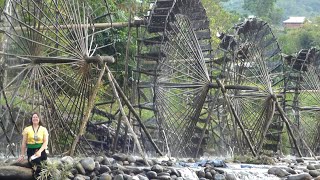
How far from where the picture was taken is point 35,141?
589 inches

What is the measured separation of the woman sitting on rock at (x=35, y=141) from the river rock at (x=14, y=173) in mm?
203

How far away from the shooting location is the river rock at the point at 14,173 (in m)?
15.0

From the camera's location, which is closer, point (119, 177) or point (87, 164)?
point (119, 177)

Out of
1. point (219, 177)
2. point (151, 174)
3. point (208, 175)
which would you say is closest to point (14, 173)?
point (151, 174)

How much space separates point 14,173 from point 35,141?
2.92ft

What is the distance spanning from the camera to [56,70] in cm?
2089

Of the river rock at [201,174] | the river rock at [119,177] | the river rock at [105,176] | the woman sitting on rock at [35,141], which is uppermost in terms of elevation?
the woman sitting on rock at [35,141]

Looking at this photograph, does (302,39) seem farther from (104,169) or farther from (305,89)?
(104,169)

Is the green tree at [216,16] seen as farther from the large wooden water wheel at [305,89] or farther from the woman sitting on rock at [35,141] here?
the woman sitting on rock at [35,141]

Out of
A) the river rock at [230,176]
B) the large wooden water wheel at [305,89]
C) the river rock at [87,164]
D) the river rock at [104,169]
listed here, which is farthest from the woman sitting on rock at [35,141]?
the large wooden water wheel at [305,89]

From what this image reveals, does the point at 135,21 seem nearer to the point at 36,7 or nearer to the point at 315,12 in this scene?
the point at 36,7

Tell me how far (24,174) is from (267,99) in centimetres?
1505

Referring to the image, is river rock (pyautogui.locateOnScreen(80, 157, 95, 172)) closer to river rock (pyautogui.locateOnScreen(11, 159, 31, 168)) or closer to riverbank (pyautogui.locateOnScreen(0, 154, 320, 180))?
riverbank (pyautogui.locateOnScreen(0, 154, 320, 180))

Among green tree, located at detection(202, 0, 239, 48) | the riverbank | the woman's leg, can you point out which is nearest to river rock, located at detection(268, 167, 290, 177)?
the riverbank
